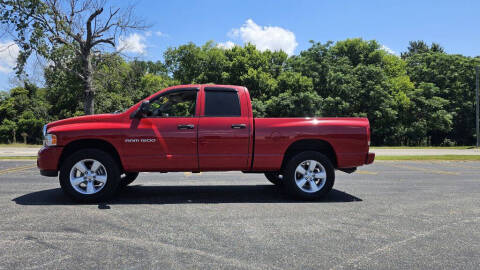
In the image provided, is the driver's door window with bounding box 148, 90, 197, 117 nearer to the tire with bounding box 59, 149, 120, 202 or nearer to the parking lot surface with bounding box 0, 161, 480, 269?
the tire with bounding box 59, 149, 120, 202

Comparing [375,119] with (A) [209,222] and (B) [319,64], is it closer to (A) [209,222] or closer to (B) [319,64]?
(B) [319,64]

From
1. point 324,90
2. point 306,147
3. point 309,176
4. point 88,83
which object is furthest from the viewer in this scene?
point 324,90

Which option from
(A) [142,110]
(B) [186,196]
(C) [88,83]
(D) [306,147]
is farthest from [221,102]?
(C) [88,83]

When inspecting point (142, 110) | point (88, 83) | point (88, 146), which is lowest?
point (88, 146)

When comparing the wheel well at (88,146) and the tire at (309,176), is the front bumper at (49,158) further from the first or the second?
the tire at (309,176)

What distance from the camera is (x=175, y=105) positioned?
20.4 ft

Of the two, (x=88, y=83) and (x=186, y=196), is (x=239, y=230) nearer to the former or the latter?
(x=186, y=196)

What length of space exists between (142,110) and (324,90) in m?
36.5

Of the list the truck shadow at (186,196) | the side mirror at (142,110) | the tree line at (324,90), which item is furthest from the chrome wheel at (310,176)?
the tree line at (324,90)

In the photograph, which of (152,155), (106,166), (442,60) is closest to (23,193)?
(106,166)

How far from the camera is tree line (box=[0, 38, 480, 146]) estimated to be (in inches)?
1474

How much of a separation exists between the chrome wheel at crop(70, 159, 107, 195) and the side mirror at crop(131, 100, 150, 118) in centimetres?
102

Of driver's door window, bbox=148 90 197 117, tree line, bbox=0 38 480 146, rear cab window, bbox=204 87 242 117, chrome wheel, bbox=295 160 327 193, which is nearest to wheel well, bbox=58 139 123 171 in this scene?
driver's door window, bbox=148 90 197 117

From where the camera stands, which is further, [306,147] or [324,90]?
[324,90]
